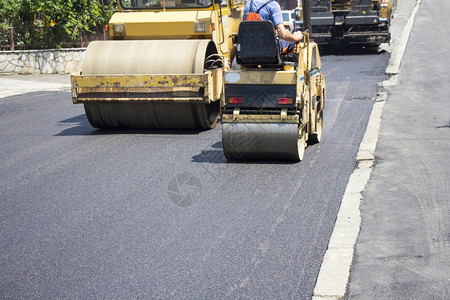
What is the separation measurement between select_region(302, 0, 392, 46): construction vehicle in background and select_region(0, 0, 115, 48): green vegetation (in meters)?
A: 7.41

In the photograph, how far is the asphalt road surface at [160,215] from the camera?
5383 mm

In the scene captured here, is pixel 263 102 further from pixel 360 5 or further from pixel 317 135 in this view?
pixel 360 5

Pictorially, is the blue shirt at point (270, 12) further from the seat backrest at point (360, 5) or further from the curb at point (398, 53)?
the seat backrest at point (360, 5)

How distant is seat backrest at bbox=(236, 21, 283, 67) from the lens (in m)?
8.81

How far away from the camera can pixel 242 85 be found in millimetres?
9070

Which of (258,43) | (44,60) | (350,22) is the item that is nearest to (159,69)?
(258,43)

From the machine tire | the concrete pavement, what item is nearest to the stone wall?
the concrete pavement

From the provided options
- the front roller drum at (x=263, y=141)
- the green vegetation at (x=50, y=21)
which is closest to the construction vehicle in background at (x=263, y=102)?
the front roller drum at (x=263, y=141)

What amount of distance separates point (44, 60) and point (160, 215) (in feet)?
52.8

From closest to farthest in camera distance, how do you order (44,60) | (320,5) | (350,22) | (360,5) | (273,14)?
(273,14) → (44,60) → (350,22) → (360,5) → (320,5)

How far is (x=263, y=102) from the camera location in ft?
29.6

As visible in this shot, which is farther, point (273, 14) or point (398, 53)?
point (398, 53)

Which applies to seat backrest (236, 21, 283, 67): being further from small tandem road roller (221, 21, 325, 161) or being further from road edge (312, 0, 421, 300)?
road edge (312, 0, 421, 300)

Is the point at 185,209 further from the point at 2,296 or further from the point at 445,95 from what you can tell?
the point at 445,95
